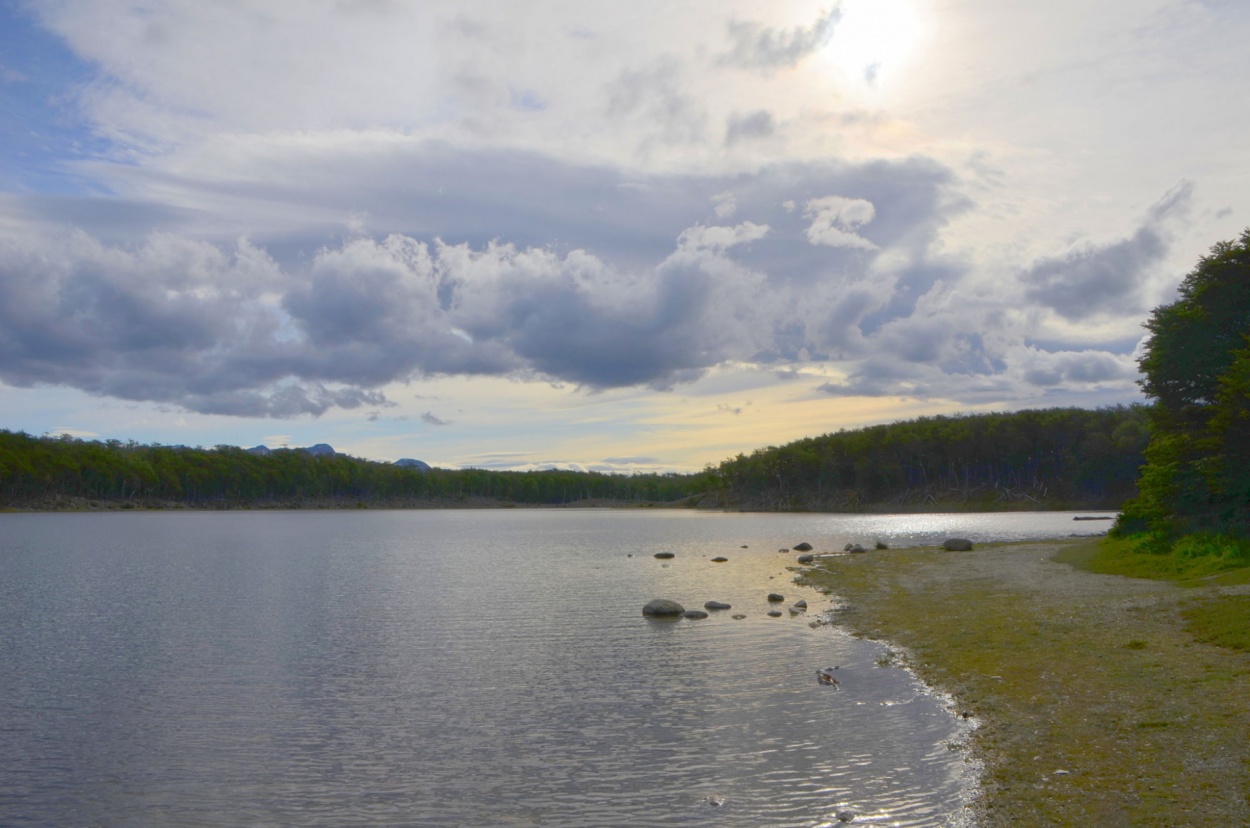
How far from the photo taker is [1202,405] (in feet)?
166

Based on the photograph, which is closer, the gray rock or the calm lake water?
the calm lake water

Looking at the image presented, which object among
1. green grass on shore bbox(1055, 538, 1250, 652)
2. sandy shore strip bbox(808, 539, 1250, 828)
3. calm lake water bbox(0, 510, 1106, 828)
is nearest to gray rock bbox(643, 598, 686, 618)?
calm lake water bbox(0, 510, 1106, 828)

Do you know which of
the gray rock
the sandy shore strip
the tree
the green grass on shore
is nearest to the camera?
the sandy shore strip

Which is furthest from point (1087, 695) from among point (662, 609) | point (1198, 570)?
point (1198, 570)

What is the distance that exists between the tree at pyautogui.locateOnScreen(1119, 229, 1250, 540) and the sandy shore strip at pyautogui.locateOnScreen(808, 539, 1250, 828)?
29.2ft

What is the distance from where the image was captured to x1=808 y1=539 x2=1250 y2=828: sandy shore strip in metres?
13.9

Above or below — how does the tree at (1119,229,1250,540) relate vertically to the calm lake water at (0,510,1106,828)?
above

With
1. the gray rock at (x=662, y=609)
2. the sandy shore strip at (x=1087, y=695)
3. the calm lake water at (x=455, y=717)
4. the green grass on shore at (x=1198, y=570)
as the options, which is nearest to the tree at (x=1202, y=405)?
the green grass on shore at (x=1198, y=570)

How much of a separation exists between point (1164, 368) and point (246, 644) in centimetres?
5191

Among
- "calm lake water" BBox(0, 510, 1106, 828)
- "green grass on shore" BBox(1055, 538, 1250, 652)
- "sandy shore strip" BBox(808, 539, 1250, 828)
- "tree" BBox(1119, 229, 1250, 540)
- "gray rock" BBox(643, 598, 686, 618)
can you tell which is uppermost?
"tree" BBox(1119, 229, 1250, 540)

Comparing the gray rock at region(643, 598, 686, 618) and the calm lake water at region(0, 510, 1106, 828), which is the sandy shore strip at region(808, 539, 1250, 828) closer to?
the calm lake water at region(0, 510, 1106, 828)

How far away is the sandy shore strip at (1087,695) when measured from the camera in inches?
549

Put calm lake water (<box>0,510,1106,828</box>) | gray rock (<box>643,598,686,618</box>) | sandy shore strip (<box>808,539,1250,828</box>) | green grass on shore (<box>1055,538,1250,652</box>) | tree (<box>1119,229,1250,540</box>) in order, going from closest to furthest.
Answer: sandy shore strip (<box>808,539,1250,828</box>) → calm lake water (<box>0,510,1106,828</box>) → green grass on shore (<box>1055,538,1250,652</box>) → gray rock (<box>643,598,686,618</box>) → tree (<box>1119,229,1250,540</box>)

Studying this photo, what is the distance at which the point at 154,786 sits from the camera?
17.2m
